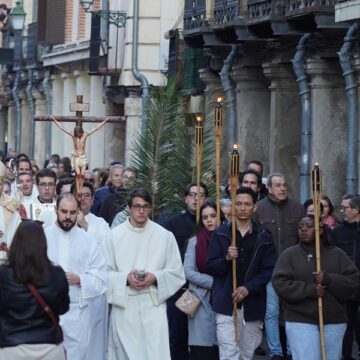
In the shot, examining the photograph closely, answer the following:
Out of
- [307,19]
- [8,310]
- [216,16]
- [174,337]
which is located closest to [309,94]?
[307,19]

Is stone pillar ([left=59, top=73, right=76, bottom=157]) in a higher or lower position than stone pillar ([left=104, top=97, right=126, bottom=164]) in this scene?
higher

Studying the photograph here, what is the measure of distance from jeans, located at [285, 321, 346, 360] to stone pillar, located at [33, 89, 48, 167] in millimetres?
33095

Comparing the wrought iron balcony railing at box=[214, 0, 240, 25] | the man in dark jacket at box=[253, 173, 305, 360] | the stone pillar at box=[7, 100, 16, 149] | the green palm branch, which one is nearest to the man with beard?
the man in dark jacket at box=[253, 173, 305, 360]

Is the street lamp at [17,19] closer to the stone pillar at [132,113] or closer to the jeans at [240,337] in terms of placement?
the stone pillar at [132,113]

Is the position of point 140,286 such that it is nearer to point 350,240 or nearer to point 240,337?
point 240,337

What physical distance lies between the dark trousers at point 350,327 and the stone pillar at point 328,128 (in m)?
7.78

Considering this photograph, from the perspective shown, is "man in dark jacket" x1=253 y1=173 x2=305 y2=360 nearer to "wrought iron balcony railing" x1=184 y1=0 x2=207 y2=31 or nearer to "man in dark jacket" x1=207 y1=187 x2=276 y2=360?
"man in dark jacket" x1=207 y1=187 x2=276 y2=360

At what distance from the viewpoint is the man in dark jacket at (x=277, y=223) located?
54.2 feet

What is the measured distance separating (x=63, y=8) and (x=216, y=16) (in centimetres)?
1550

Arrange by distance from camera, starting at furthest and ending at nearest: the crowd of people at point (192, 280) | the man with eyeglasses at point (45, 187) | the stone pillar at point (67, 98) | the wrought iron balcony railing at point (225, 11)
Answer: the stone pillar at point (67, 98)
the wrought iron balcony railing at point (225, 11)
the man with eyeglasses at point (45, 187)
the crowd of people at point (192, 280)

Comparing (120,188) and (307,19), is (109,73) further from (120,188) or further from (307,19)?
(120,188)

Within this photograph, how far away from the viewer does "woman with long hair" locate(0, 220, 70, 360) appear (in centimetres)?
1030

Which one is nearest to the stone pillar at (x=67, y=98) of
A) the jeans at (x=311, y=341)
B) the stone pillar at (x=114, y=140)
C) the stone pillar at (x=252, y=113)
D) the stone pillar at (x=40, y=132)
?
the stone pillar at (x=40, y=132)

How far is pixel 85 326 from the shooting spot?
1365 centimetres
